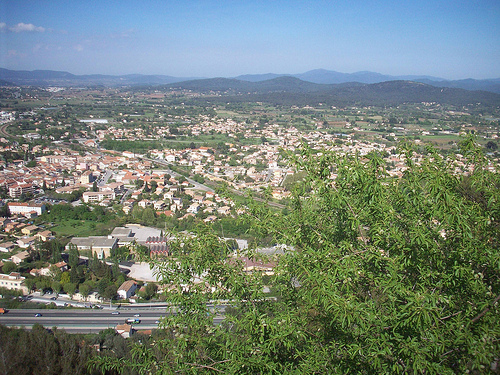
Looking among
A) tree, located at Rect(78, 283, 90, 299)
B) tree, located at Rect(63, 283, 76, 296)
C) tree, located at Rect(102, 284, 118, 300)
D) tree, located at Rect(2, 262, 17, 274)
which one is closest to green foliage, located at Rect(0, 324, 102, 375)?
tree, located at Rect(102, 284, 118, 300)

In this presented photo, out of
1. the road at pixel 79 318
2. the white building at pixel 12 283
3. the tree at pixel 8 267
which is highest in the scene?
the tree at pixel 8 267

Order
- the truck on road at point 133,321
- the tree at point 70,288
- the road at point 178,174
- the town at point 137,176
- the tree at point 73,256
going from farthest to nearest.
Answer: the road at point 178,174
the tree at point 73,256
the tree at point 70,288
the town at point 137,176
the truck on road at point 133,321

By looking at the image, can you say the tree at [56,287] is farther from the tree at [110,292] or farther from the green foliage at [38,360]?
the green foliage at [38,360]

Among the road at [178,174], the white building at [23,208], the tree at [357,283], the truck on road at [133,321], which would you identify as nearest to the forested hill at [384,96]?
the road at [178,174]

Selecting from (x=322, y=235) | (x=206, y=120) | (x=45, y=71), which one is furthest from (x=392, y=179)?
(x=45, y=71)

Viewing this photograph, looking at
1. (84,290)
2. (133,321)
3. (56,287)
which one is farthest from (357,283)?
(56,287)

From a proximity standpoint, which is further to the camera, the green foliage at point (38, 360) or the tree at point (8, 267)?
the tree at point (8, 267)

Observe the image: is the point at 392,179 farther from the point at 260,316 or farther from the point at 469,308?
the point at 260,316
